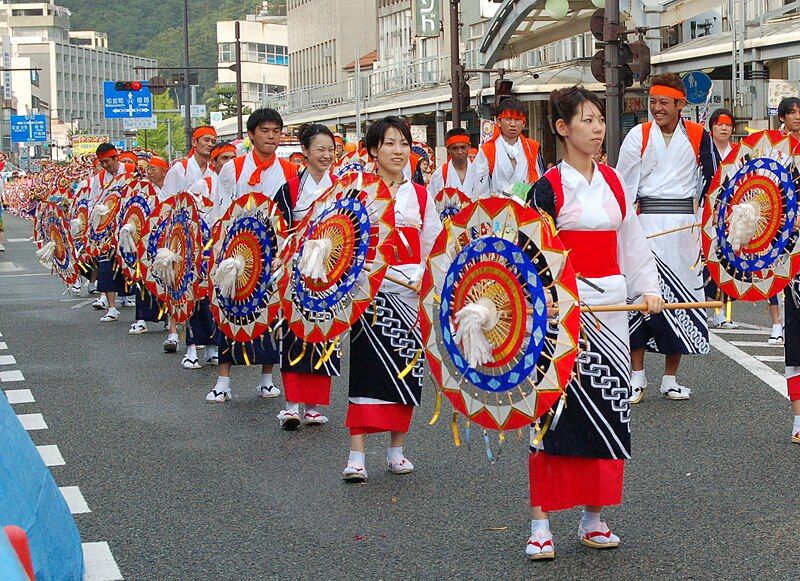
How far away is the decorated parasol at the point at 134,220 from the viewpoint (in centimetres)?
1179

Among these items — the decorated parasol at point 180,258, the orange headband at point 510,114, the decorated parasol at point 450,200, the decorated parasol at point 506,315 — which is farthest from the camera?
the decorated parasol at point 450,200

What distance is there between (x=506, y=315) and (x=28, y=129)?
282 feet

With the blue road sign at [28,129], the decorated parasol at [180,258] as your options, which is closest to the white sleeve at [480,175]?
the decorated parasol at [180,258]

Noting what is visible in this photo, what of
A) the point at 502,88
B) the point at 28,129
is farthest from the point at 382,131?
the point at 28,129

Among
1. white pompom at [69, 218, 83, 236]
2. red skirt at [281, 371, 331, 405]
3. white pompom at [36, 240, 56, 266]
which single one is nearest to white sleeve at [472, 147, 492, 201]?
white pompom at [69, 218, 83, 236]

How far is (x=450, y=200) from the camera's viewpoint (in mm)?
13695

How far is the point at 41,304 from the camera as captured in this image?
16.3 m

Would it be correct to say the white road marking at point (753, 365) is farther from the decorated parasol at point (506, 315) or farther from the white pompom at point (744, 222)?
the decorated parasol at point (506, 315)

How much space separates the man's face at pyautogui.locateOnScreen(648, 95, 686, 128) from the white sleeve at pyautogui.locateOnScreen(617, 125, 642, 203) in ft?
0.55

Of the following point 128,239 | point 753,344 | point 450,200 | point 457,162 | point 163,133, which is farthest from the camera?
point 163,133

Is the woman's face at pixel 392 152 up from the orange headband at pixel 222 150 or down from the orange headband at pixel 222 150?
down

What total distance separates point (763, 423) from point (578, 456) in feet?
9.45

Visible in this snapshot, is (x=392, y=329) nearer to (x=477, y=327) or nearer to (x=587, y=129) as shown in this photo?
(x=587, y=129)

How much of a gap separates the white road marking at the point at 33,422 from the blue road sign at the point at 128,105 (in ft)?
172
